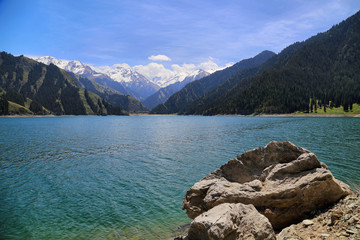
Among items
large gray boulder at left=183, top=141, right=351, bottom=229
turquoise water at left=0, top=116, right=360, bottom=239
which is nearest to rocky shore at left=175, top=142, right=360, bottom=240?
large gray boulder at left=183, top=141, right=351, bottom=229

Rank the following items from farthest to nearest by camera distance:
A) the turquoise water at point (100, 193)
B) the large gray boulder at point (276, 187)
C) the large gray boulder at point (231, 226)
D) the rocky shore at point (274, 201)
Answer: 1. the turquoise water at point (100, 193)
2. the large gray boulder at point (276, 187)
3. the rocky shore at point (274, 201)
4. the large gray boulder at point (231, 226)

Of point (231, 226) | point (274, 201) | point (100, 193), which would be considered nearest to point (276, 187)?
point (274, 201)

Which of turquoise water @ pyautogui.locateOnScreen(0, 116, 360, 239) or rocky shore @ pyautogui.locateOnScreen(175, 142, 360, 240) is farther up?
rocky shore @ pyautogui.locateOnScreen(175, 142, 360, 240)

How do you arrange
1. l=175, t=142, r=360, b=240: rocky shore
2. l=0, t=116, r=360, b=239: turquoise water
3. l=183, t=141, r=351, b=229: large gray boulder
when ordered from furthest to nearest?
l=0, t=116, r=360, b=239: turquoise water, l=183, t=141, r=351, b=229: large gray boulder, l=175, t=142, r=360, b=240: rocky shore

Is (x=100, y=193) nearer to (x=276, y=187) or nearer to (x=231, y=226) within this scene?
(x=231, y=226)

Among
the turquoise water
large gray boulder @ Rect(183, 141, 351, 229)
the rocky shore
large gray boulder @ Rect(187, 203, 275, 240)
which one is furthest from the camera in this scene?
the turquoise water

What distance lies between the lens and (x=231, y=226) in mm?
8031

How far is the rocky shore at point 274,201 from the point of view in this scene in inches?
327

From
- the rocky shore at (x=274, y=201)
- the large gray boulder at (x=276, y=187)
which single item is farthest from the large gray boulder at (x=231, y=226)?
the large gray boulder at (x=276, y=187)

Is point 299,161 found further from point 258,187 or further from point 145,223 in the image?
point 145,223

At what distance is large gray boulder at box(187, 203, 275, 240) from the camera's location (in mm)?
7812

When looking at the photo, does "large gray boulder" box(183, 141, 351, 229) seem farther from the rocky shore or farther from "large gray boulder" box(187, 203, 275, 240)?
"large gray boulder" box(187, 203, 275, 240)

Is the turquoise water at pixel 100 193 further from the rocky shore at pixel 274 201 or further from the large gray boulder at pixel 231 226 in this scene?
the large gray boulder at pixel 231 226

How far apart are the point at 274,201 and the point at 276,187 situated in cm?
91
